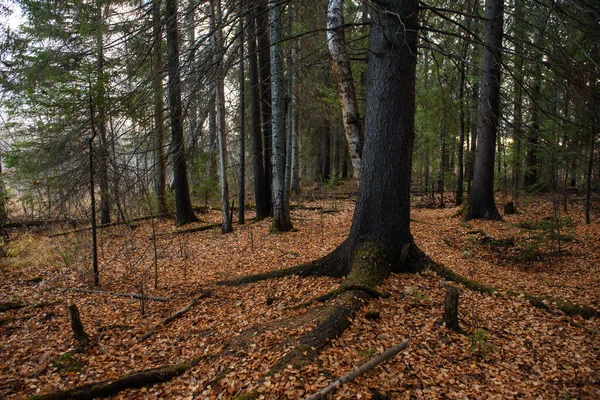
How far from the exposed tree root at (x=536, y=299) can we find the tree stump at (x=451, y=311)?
1110 millimetres

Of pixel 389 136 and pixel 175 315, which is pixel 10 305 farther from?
pixel 389 136

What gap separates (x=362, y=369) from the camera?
2.72 m

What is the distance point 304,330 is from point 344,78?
3552mm

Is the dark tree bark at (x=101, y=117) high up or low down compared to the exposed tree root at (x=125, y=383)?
up

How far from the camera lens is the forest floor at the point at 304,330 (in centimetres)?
277

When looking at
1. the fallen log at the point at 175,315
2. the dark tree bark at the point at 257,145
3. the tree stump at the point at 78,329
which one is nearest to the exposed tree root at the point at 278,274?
the fallen log at the point at 175,315

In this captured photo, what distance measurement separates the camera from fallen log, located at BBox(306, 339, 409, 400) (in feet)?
8.02

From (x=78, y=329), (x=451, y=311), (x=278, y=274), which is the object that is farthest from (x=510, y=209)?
(x=78, y=329)

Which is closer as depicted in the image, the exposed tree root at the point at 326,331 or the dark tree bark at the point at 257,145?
the exposed tree root at the point at 326,331

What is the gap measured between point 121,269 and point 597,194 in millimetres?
13102

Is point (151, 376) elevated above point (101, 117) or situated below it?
below

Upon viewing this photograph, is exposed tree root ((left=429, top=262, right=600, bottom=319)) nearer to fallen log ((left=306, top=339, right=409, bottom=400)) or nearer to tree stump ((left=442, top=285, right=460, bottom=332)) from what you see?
tree stump ((left=442, top=285, right=460, bottom=332))

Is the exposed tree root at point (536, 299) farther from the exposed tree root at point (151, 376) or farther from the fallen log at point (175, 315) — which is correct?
the fallen log at point (175, 315)

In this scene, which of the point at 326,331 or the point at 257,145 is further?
the point at 257,145
